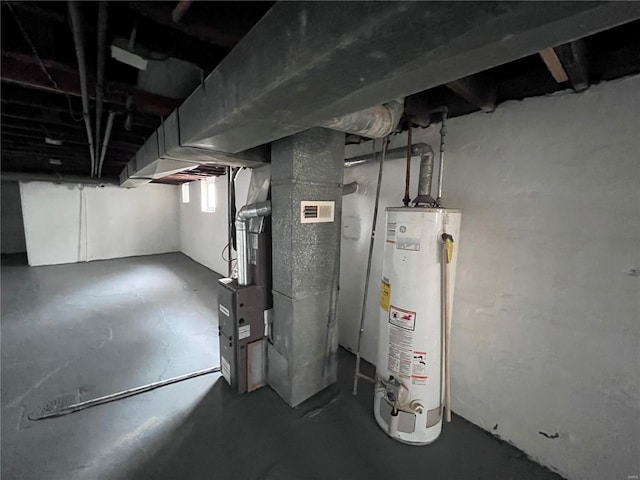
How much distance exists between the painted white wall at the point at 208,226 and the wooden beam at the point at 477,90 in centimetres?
332

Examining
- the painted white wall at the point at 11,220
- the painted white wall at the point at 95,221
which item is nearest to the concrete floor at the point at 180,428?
the painted white wall at the point at 95,221

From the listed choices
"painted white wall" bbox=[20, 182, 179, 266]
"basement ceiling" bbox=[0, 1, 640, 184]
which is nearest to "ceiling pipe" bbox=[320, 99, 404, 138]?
"basement ceiling" bbox=[0, 1, 640, 184]

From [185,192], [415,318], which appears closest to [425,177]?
[415,318]

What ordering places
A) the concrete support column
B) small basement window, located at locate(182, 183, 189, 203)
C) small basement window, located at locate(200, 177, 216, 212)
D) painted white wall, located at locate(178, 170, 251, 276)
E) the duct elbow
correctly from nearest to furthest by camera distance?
1. the concrete support column
2. the duct elbow
3. painted white wall, located at locate(178, 170, 251, 276)
4. small basement window, located at locate(200, 177, 216, 212)
5. small basement window, located at locate(182, 183, 189, 203)

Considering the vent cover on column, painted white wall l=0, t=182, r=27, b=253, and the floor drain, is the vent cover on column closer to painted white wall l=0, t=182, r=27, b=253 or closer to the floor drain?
the floor drain

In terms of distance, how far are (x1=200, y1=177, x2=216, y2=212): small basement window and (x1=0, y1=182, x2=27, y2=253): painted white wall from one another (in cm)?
558

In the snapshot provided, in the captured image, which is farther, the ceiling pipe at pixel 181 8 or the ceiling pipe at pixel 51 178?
the ceiling pipe at pixel 51 178

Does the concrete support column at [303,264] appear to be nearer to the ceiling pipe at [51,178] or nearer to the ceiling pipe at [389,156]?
the ceiling pipe at [389,156]

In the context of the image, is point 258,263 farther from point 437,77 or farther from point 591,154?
point 591,154

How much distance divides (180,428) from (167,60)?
2.24m

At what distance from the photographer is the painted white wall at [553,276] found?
1209mm

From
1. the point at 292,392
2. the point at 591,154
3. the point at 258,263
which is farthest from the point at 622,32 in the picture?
the point at 292,392

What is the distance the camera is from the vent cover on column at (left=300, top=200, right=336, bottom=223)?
180 cm

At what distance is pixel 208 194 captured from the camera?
5648mm
